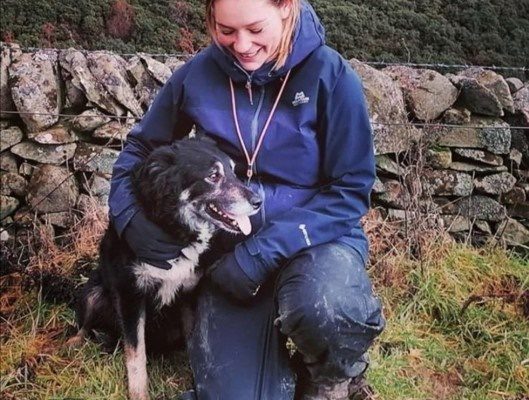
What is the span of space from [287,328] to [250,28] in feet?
3.37

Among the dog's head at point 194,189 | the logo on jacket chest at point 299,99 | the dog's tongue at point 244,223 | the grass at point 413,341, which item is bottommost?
the grass at point 413,341

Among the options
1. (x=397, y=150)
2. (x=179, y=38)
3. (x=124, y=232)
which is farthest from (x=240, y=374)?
(x=179, y=38)

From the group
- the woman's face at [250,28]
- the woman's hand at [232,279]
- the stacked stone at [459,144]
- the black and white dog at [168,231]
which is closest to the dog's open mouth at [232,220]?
the black and white dog at [168,231]

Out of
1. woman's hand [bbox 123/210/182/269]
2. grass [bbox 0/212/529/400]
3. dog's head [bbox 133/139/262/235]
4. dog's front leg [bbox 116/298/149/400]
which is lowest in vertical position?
grass [bbox 0/212/529/400]

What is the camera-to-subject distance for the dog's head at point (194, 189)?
2.23m

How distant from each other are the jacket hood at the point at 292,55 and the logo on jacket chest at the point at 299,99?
93mm

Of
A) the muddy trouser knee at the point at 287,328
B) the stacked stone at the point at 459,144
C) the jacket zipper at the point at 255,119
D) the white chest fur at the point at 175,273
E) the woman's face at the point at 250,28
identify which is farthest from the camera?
the stacked stone at the point at 459,144

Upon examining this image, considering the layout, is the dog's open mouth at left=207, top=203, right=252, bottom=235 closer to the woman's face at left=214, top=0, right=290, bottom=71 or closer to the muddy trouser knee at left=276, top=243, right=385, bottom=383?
the muddy trouser knee at left=276, top=243, right=385, bottom=383

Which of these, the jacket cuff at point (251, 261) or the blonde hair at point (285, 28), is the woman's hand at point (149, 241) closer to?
the jacket cuff at point (251, 261)

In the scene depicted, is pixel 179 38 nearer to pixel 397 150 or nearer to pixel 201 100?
pixel 397 150

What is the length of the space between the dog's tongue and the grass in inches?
37.4

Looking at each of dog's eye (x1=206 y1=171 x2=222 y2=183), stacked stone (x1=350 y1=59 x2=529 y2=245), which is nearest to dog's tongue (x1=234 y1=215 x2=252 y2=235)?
dog's eye (x1=206 y1=171 x2=222 y2=183)

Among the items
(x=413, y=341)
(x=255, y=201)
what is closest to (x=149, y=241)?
(x=255, y=201)

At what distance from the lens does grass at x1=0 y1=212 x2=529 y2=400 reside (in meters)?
2.84
